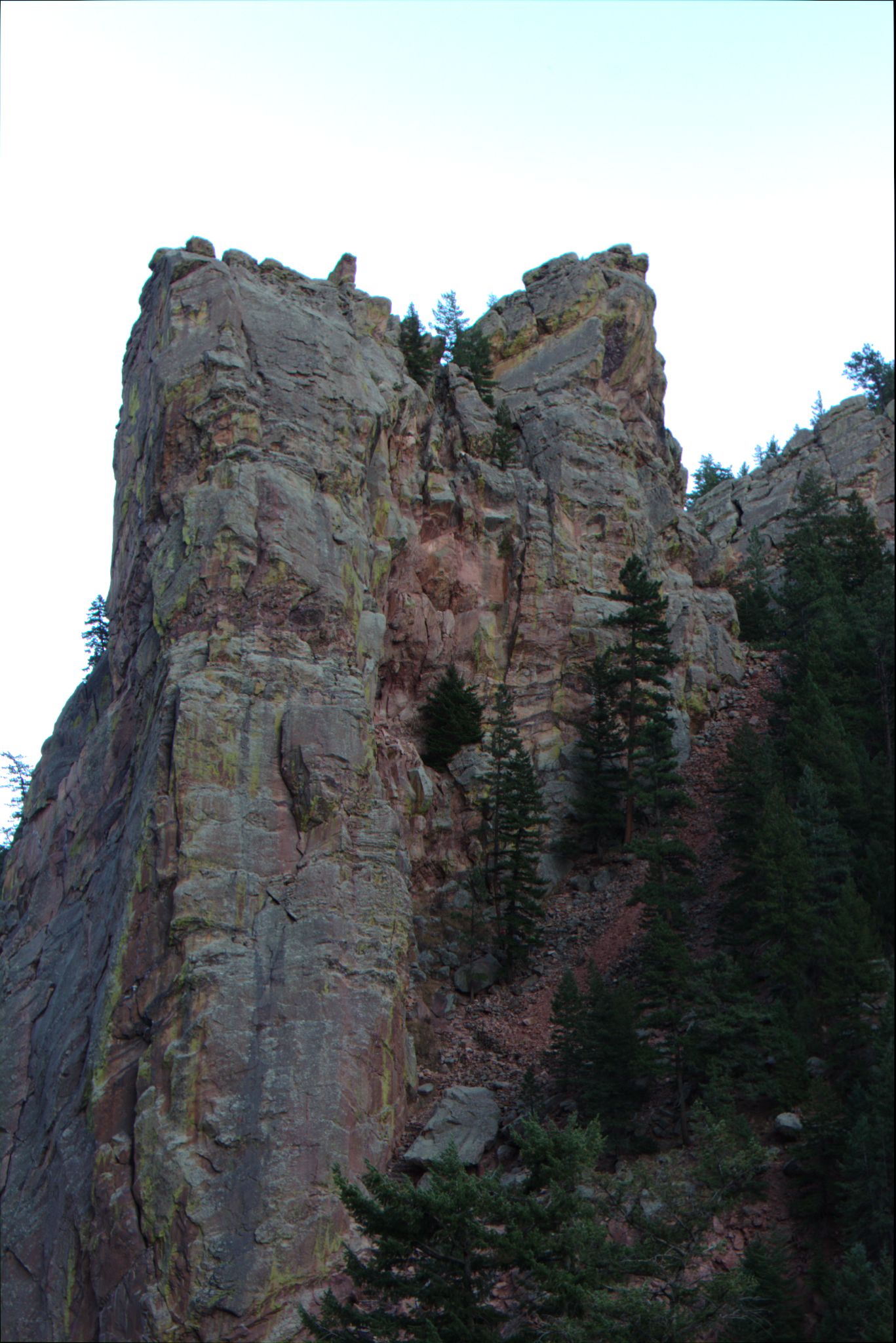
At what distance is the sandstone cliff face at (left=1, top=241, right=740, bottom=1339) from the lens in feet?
93.1

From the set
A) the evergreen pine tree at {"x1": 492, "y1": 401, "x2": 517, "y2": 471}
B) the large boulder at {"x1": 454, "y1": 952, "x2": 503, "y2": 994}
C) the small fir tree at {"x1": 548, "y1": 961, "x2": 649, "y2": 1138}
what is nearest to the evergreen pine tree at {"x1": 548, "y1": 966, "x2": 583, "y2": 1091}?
the small fir tree at {"x1": 548, "y1": 961, "x2": 649, "y2": 1138}

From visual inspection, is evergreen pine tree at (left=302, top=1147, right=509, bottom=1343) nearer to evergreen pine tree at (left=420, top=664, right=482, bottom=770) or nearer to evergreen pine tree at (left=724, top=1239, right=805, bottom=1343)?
evergreen pine tree at (left=724, top=1239, right=805, bottom=1343)

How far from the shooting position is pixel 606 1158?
1151 inches

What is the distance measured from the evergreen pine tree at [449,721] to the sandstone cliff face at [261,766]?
102 centimetres

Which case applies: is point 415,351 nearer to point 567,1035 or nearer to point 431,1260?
point 567,1035

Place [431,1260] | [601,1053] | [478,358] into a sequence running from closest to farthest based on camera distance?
[431,1260]
[601,1053]
[478,358]

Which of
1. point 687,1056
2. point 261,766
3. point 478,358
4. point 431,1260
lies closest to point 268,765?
point 261,766

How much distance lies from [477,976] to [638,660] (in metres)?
13.0

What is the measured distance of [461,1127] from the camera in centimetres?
3103

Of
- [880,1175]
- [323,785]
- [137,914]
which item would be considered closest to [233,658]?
[323,785]

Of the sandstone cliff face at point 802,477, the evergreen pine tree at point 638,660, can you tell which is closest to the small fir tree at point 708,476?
the sandstone cliff face at point 802,477

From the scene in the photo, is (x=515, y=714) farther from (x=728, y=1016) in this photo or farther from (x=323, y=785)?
(x=728, y=1016)

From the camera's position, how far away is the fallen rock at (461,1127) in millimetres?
30266

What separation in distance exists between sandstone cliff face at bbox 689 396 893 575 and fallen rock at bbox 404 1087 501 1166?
33.5 m
